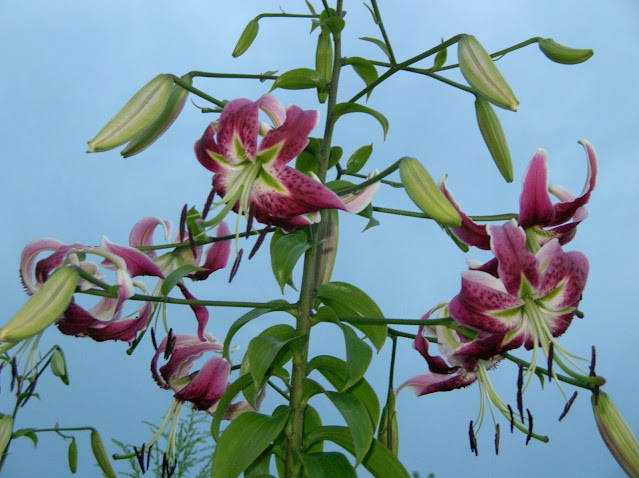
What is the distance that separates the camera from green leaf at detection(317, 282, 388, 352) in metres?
1.28

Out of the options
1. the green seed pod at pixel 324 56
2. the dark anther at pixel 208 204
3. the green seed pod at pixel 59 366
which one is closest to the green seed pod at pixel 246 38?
the green seed pod at pixel 324 56

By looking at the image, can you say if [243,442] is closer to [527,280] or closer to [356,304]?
[356,304]

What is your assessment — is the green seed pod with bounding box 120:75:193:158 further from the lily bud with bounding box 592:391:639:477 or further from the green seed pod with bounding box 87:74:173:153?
the lily bud with bounding box 592:391:639:477

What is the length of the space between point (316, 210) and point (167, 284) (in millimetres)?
291

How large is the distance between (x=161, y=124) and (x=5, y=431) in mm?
825

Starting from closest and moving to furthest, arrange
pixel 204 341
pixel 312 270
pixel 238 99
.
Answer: pixel 238 99 → pixel 312 270 → pixel 204 341

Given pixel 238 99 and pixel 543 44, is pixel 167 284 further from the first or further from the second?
pixel 543 44

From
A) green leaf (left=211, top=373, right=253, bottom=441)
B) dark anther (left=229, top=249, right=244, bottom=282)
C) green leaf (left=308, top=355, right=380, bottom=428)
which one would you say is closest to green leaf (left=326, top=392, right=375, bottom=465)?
green leaf (left=308, top=355, right=380, bottom=428)

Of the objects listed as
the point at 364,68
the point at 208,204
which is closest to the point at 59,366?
the point at 208,204

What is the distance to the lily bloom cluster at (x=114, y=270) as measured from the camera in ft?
3.99

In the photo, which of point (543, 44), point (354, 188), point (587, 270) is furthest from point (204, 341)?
point (543, 44)

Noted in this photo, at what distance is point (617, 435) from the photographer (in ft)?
3.71

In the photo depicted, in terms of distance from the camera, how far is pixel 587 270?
122 centimetres

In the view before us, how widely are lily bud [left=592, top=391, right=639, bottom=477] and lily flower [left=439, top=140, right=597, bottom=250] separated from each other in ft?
0.95
